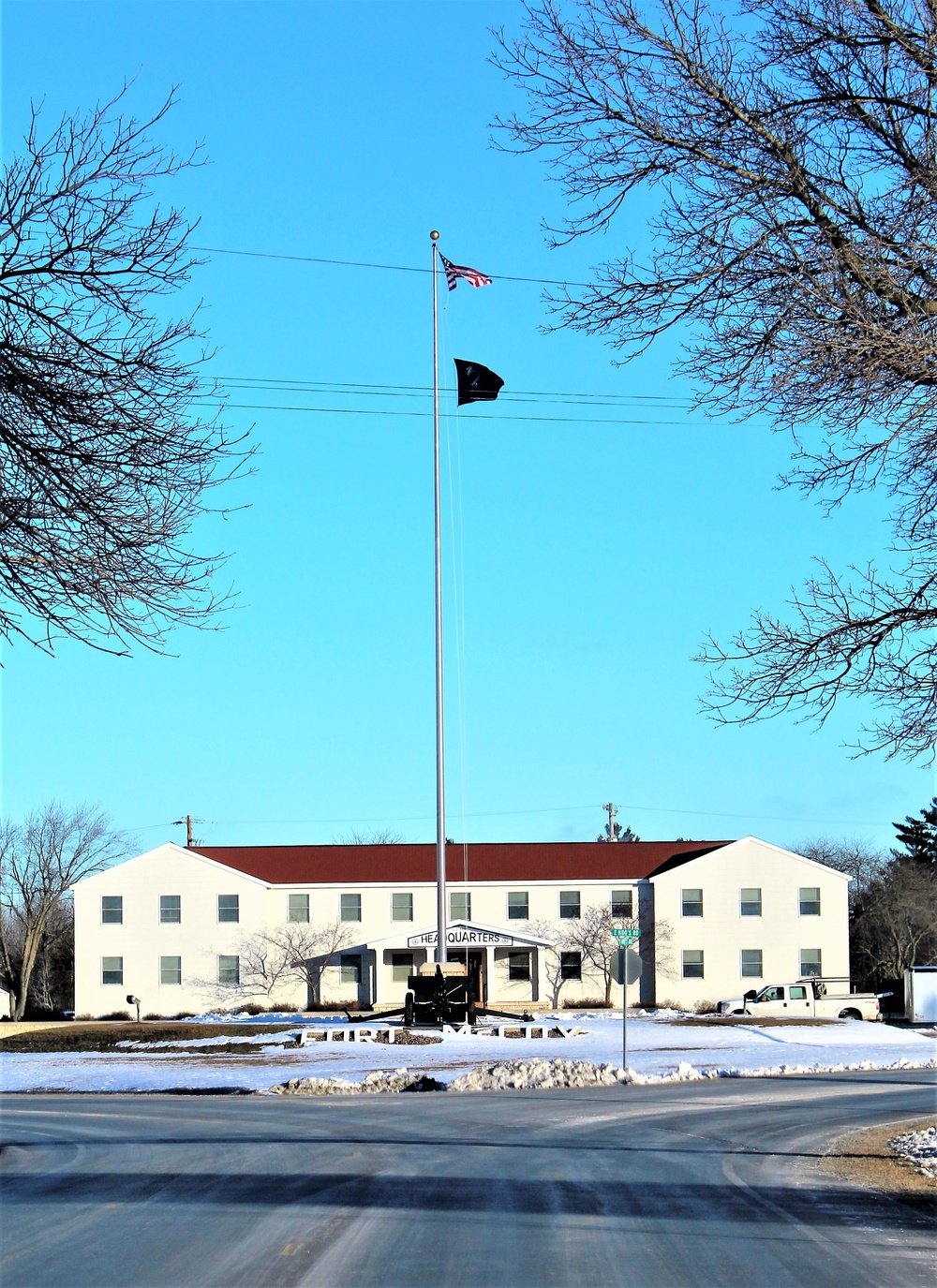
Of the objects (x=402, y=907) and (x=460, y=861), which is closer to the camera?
(x=402, y=907)

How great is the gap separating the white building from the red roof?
65cm

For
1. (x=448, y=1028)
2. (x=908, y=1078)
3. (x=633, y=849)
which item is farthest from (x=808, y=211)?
(x=633, y=849)

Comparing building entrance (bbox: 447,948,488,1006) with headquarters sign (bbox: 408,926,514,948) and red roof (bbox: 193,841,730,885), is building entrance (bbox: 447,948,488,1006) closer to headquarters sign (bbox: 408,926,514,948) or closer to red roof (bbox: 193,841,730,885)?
headquarters sign (bbox: 408,926,514,948)

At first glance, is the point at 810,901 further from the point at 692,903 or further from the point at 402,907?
the point at 402,907

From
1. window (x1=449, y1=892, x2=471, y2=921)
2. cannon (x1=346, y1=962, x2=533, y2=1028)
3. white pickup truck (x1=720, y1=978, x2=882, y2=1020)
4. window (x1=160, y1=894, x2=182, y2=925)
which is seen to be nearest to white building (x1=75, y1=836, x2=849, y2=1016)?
window (x1=160, y1=894, x2=182, y2=925)

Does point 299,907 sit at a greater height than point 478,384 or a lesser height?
lesser

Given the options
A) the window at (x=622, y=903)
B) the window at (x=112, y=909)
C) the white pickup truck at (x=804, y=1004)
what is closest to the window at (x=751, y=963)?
the white pickup truck at (x=804, y=1004)

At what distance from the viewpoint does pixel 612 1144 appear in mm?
16359

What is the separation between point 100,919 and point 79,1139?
42382 millimetres

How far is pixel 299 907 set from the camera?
60.2 m

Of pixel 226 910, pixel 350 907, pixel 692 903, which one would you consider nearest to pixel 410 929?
pixel 350 907

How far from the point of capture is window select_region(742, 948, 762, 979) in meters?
58.5

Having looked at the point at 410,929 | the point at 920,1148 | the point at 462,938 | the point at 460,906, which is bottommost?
the point at 462,938

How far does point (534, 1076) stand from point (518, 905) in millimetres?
33976
